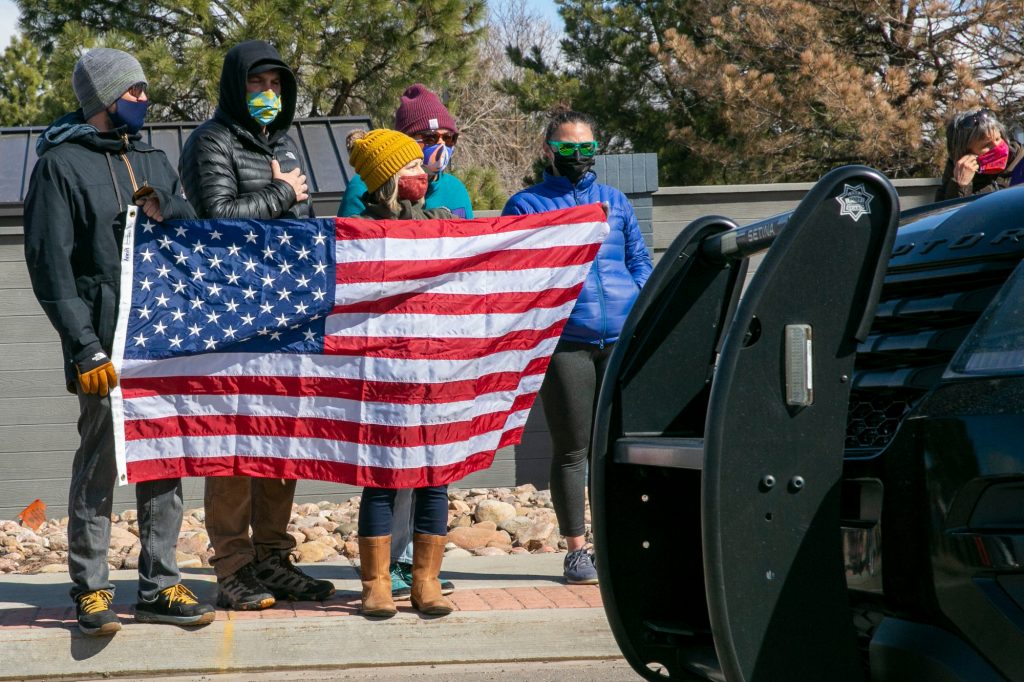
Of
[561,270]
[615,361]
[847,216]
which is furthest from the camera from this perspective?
[561,270]

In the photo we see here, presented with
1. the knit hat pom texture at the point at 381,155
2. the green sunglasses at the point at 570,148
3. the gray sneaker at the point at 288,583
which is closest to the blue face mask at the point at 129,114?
the knit hat pom texture at the point at 381,155

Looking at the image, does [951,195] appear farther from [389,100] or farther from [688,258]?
[389,100]

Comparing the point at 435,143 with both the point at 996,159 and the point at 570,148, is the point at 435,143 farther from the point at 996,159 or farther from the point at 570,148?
the point at 996,159

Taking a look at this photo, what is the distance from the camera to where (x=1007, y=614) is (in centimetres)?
236

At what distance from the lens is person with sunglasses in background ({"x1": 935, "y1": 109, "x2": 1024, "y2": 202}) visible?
589 cm

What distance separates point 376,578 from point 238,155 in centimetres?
195

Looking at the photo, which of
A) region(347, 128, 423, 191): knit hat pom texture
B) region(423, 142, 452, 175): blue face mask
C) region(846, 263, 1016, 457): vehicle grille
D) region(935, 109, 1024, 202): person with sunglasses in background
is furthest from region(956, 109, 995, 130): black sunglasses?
region(846, 263, 1016, 457): vehicle grille

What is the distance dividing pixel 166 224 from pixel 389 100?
14.8 metres

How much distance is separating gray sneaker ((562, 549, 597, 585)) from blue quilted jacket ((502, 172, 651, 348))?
40.5 inches

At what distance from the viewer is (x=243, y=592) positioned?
531cm

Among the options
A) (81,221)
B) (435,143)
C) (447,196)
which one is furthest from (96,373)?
(435,143)

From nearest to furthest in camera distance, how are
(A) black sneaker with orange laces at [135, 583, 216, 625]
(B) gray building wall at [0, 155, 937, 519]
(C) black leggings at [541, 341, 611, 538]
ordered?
(A) black sneaker with orange laces at [135, 583, 216, 625] < (C) black leggings at [541, 341, 611, 538] < (B) gray building wall at [0, 155, 937, 519]

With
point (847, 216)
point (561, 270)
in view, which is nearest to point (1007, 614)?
point (847, 216)

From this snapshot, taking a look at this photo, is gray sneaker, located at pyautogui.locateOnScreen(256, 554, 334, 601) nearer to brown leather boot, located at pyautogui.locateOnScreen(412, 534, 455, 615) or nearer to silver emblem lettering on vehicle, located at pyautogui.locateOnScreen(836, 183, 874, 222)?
brown leather boot, located at pyautogui.locateOnScreen(412, 534, 455, 615)
